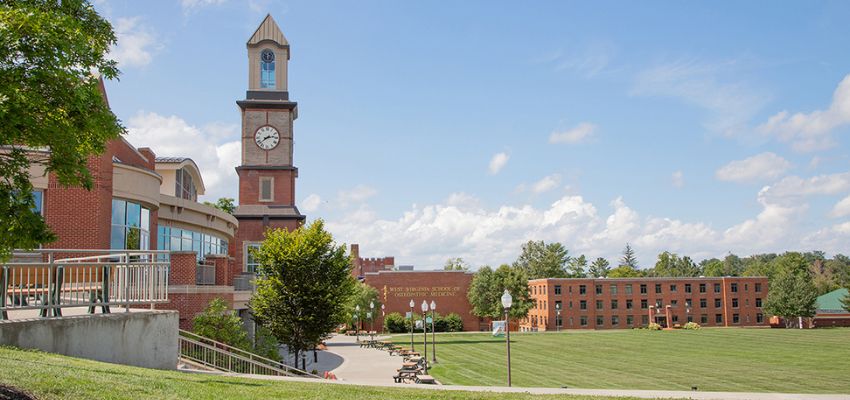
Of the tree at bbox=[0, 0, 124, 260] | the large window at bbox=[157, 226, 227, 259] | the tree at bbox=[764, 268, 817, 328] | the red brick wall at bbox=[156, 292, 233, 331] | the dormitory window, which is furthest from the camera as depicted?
the tree at bbox=[764, 268, 817, 328]

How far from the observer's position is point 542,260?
135 m

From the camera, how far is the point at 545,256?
136 metres

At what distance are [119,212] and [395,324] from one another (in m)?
63.8

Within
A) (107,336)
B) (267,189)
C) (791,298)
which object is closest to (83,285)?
(107,336)

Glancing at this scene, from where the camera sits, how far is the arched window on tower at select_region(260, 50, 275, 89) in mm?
55688

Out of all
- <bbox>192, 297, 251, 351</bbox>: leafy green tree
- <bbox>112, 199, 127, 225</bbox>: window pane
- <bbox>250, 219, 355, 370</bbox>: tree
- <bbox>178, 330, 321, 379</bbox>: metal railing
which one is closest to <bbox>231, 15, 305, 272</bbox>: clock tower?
<bbox>250, 219, 355, 370</bbox>: tree

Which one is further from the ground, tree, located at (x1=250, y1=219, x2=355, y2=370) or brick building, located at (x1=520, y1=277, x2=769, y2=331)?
tree, located at (x1=250, y1=219, x2=355, y2=370)

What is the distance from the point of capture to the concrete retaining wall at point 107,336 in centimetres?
1180

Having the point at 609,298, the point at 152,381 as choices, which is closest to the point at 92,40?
the point at 152,381

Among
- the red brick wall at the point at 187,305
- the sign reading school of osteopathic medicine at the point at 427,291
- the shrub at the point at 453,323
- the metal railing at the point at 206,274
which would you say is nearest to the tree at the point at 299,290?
the metal railing at the point at 206,274

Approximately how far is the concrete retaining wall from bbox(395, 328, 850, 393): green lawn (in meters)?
19.6

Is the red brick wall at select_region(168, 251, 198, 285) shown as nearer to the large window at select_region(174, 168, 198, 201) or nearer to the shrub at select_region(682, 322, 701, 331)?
the large window at select_region(174, 168, 198, 201)

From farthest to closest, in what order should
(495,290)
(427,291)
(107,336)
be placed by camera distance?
1. (427,291)
2. (495,290)
3. (107,336)

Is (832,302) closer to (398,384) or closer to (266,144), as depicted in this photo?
(266,144)
